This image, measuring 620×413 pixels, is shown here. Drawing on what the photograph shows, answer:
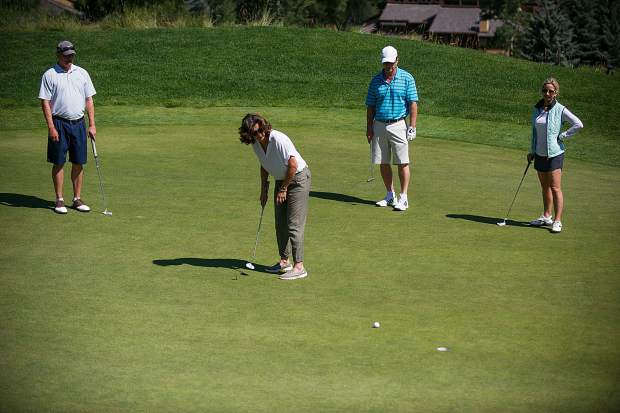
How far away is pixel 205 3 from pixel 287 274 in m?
62.7

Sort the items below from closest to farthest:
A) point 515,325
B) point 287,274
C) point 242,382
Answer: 1. point 242,382
2. point 515,325
3. point 287,274

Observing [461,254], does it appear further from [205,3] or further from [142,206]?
[205,3]

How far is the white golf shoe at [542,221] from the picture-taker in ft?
41.7

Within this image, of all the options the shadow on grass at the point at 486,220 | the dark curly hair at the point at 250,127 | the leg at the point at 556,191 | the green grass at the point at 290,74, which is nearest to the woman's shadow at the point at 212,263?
the dark curly hair at the point at 250,127

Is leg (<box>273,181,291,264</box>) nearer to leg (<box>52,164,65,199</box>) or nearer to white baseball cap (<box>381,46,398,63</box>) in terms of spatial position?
white baseball cap (<box>381,46,398,63</box>)

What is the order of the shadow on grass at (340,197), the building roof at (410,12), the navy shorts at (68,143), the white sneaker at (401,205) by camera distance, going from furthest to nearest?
the building roof at (410,12)
the shadow on grass at (340,197)
the white sneaker at (401,205)
the navy shorts at (68,143)

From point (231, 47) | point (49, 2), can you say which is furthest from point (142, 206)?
point (49, 2)

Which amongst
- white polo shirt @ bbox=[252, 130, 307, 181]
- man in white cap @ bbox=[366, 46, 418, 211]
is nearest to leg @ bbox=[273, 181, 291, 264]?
white polo shirt @ bbox=[252, 130, 307, 181]

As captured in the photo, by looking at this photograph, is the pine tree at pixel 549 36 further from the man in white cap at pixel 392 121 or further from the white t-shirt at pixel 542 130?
the white t-shirt at pixel 542 130

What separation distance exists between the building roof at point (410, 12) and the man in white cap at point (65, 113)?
8307cm

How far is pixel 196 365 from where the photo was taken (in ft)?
24.6

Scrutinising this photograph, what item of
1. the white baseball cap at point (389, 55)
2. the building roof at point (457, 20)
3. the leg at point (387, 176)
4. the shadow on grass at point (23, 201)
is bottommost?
the building roof at point (457, 20)

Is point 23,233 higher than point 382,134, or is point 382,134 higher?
point 382,134

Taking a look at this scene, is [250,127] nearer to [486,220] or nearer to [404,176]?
[404,176]
